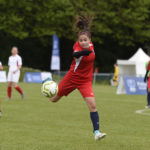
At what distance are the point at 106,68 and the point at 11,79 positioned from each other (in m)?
33.3

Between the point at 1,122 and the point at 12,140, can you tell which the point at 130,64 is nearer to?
the point at 1,122

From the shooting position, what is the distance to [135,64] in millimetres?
39531

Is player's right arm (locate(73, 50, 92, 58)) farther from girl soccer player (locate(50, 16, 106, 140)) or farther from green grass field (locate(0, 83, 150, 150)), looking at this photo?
green grass field (locate(0, 83, 150, 150))

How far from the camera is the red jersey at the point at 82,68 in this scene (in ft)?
28.5

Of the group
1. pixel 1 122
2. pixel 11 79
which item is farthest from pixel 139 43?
pixel 1 122

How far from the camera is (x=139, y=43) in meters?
52.8

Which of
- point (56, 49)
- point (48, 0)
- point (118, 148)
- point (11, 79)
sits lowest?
point (118, 148)

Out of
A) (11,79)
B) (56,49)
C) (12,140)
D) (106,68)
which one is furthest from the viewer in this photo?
(106,68)

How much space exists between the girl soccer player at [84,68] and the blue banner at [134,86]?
1714 centimetres

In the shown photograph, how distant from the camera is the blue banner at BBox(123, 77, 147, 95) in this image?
26250mm

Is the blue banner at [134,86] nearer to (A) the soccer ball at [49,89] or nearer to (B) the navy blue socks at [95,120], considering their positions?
(A) the soccer ball at [49,89]

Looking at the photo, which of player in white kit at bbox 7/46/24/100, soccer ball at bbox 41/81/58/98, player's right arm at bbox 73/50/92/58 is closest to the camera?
player's right arm at bbox 73/50/92/58

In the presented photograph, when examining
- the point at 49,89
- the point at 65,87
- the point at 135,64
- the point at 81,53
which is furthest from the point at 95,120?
the point at 135,64

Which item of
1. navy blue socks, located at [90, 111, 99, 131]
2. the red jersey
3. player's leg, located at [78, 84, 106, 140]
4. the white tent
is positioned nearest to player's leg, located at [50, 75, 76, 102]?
the red jersey
